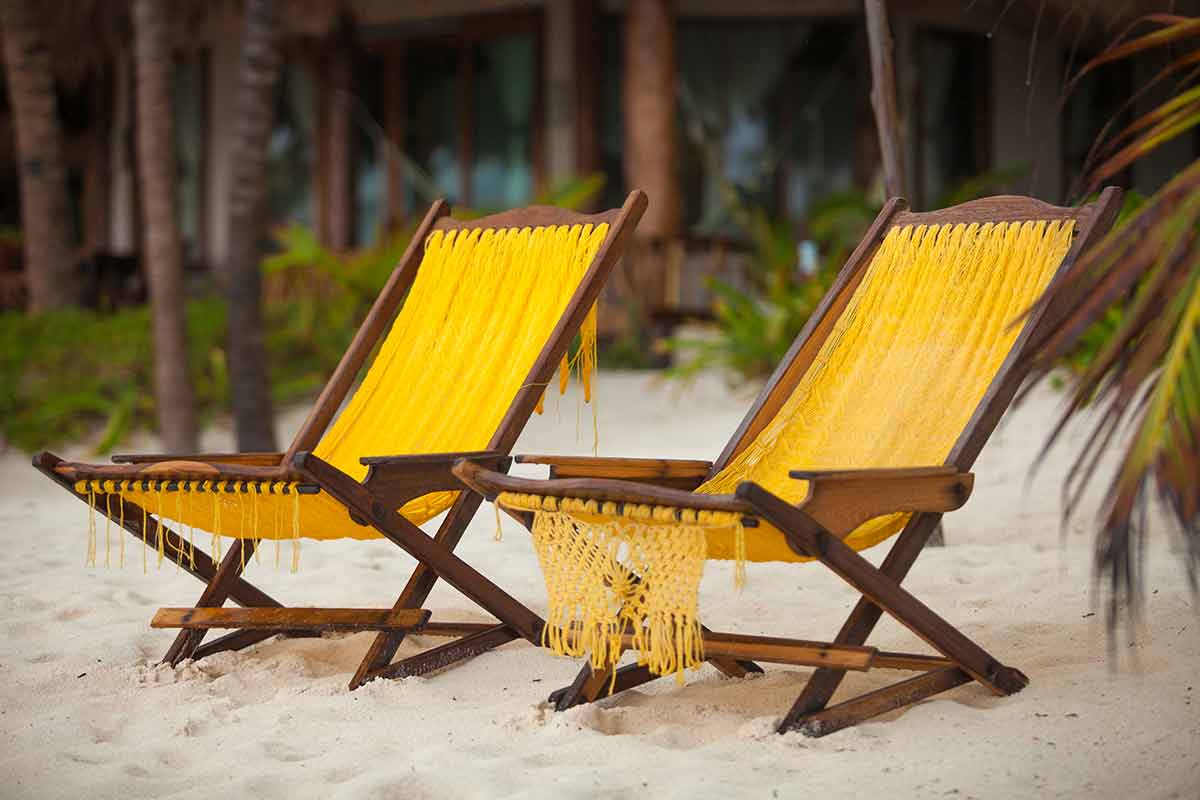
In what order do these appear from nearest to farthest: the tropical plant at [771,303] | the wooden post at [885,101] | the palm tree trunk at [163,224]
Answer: the wooden post at [885,101] → the palm tree trunk at [163,224] → the tropical plant at [771,303]

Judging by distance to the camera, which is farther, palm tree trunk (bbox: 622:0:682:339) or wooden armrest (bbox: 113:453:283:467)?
palm tree trunk (bbox: 622:0:682:339)

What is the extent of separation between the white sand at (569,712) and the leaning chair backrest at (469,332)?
1.66ft

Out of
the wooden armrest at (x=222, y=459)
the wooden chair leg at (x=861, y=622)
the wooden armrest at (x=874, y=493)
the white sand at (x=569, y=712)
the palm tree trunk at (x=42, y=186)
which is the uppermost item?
the palm tree trunk at (x=42, y=186)

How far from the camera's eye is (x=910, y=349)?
2920 millimetres

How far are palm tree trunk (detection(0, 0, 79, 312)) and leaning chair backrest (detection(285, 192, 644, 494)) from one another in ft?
19.4

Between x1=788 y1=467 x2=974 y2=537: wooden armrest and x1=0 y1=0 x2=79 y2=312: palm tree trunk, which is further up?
x1=0 y1=0 x2=79 y2=312: palm tree trunk

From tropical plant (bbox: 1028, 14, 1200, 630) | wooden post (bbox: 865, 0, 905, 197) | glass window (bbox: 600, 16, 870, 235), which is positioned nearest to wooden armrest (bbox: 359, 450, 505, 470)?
tropical plant (bbox: 1028, 14, 1200, 630)

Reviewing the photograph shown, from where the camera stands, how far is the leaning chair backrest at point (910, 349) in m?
2.70

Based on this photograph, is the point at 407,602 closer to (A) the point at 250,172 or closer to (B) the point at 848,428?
(B) the point at 848,428

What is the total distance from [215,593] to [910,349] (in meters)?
1.61

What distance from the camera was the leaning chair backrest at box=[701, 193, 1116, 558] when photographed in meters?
2.70

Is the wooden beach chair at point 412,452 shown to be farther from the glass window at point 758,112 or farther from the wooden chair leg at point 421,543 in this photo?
the glass window at point 758,112

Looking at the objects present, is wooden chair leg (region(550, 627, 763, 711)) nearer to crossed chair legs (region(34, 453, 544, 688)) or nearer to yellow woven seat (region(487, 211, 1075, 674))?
yellow woven seat (region(487, 211, 1075, 674))

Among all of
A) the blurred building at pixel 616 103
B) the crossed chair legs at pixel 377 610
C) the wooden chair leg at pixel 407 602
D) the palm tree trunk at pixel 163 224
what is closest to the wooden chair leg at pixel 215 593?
the crossed chair legs at pixel 377 610
